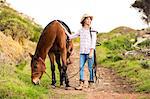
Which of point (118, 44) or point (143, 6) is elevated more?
point (143, 6)

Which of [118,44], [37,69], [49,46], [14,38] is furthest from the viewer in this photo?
[118,44]

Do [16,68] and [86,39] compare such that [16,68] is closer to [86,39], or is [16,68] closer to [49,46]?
[49,46]

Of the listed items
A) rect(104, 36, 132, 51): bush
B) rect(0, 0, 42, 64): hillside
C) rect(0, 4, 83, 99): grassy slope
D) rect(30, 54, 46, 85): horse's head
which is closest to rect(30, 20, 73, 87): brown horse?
rect(30, 54, 46, 85): horse's head

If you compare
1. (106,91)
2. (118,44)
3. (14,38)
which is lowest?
(106,91)

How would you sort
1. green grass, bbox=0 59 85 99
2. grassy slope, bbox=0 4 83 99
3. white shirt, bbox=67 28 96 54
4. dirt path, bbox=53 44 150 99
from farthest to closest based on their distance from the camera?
white shirt, bbox=67 28 96 54, dirt path, bbox=53 44 150 99, grassy slope, bbox=0 4 83 99, green grass, bbox=0 59 85 99

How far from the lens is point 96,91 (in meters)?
14.6

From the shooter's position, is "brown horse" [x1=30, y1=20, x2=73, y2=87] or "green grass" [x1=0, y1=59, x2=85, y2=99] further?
"brown horse" [x1=30, y1=20, x2=73, y2=87]

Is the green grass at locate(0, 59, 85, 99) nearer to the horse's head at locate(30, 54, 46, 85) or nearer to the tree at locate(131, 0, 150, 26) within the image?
the horse's head at locate(30, 54, 46, 85)

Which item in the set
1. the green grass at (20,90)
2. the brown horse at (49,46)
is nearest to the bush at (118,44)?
the brown horse at (49,46)

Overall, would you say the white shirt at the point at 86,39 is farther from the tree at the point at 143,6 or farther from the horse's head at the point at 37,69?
the tree at the point at 143,6

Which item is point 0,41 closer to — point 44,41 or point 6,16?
point 44,41

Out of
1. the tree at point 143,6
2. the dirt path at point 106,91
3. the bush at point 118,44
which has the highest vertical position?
the tree at point 143,6

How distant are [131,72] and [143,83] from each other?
12.8ft

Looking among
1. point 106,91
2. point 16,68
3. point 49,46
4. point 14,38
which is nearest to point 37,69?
point 49,46
